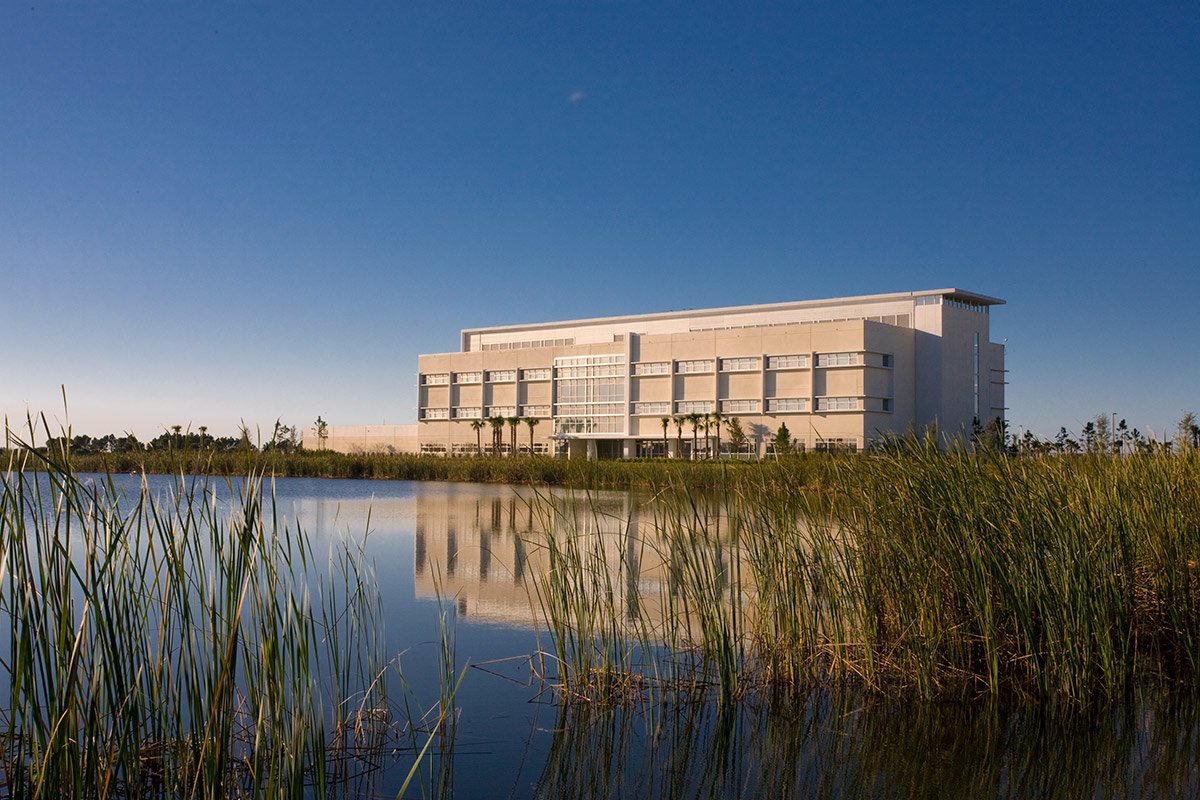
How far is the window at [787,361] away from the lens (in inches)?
2148

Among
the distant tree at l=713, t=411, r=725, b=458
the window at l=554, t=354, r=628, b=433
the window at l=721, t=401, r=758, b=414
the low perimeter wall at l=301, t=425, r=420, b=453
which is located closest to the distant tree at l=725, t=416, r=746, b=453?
the distant tree at l=713, t=411, r=725, b=458

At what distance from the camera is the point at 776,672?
5121 mm

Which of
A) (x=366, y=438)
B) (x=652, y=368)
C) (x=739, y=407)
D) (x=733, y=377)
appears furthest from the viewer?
(x=366, y=438)

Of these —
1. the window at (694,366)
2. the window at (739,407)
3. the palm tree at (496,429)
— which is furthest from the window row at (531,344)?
the window at (739,407)

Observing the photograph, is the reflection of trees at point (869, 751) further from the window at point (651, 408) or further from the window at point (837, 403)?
the window at point (651, 408)

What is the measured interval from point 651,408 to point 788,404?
957 centimetres

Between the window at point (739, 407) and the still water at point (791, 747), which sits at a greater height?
the window at point (739, 407)

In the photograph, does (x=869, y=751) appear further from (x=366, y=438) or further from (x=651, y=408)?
(x=366, y=438)

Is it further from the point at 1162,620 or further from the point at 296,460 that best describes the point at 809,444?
the point at 1162,620

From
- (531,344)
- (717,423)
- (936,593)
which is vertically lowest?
(936,593)

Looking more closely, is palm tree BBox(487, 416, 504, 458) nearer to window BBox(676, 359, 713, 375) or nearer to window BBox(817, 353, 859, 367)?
window BBox(676, 359, 713, 375)

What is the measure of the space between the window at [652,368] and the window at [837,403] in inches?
411

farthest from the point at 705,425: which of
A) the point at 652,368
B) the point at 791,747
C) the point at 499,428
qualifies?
the point at 791,747

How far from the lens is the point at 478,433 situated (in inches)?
2564
